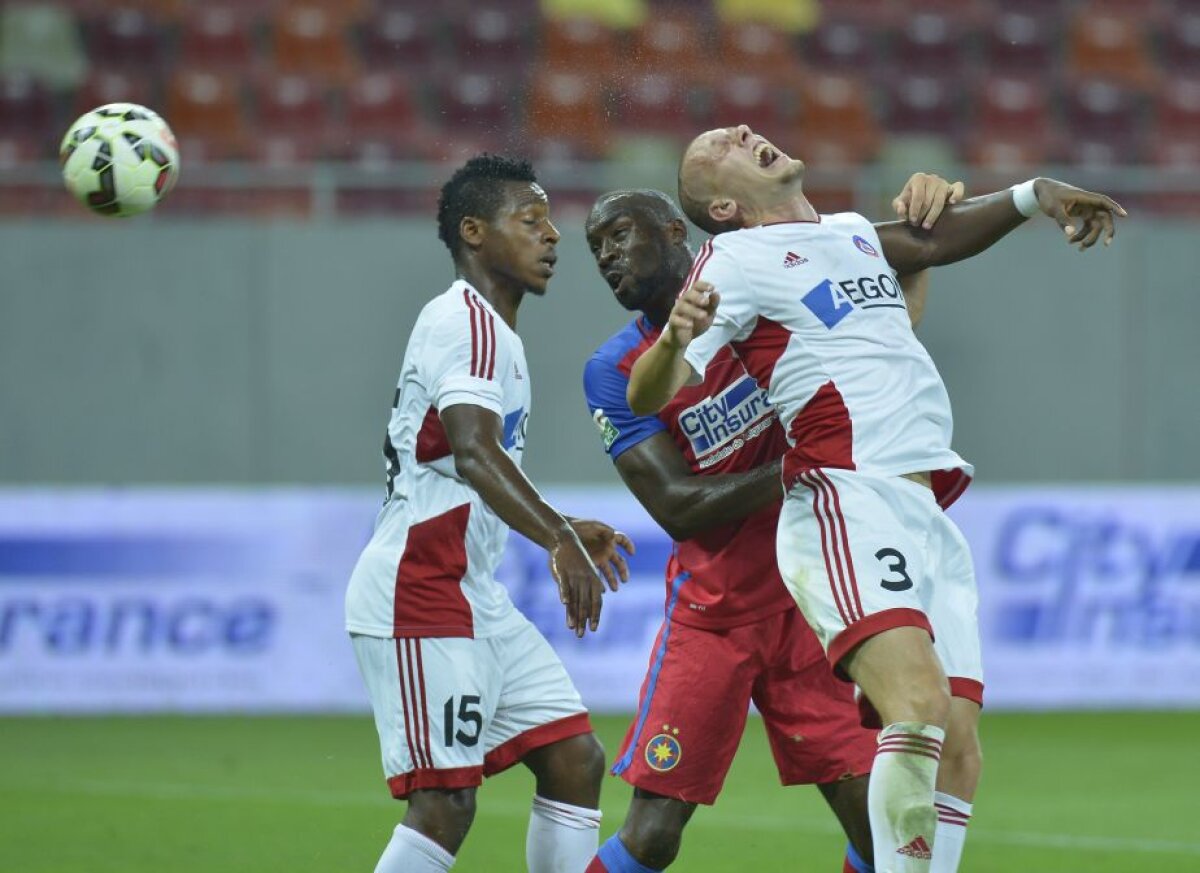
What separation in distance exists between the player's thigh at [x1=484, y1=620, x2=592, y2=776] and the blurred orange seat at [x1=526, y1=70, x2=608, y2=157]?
9264 millimetres

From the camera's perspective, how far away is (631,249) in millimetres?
5551

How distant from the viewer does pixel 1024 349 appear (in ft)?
46.2

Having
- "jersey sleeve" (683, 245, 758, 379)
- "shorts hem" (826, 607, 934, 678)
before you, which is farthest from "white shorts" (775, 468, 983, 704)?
"jersey sleeve" (683, 245, 758, 379)

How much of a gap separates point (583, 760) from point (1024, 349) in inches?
369

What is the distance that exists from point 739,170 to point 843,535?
1.08 metres

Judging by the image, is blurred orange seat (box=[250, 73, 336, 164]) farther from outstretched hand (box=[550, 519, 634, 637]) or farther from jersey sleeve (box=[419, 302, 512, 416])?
outstretched hand (box=[550, 519, 634, 637])

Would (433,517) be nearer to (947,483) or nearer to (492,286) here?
→ (492,286)

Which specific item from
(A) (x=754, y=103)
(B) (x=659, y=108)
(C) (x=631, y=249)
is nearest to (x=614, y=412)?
(C) (x=631, y=249)

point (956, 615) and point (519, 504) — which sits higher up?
point (519, 504)

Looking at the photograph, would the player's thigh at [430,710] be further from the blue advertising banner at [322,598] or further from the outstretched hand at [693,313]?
the blue advertising banner at [322,598]

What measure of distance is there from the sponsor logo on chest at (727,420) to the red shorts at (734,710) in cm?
50

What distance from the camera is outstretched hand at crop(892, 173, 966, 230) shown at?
5.23 meters

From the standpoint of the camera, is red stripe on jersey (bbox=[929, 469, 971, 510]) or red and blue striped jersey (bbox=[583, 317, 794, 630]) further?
red and blue striped jersey (bbox=[583, 317, 794, 630])

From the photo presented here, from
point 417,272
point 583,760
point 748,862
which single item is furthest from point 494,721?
point 417,272
